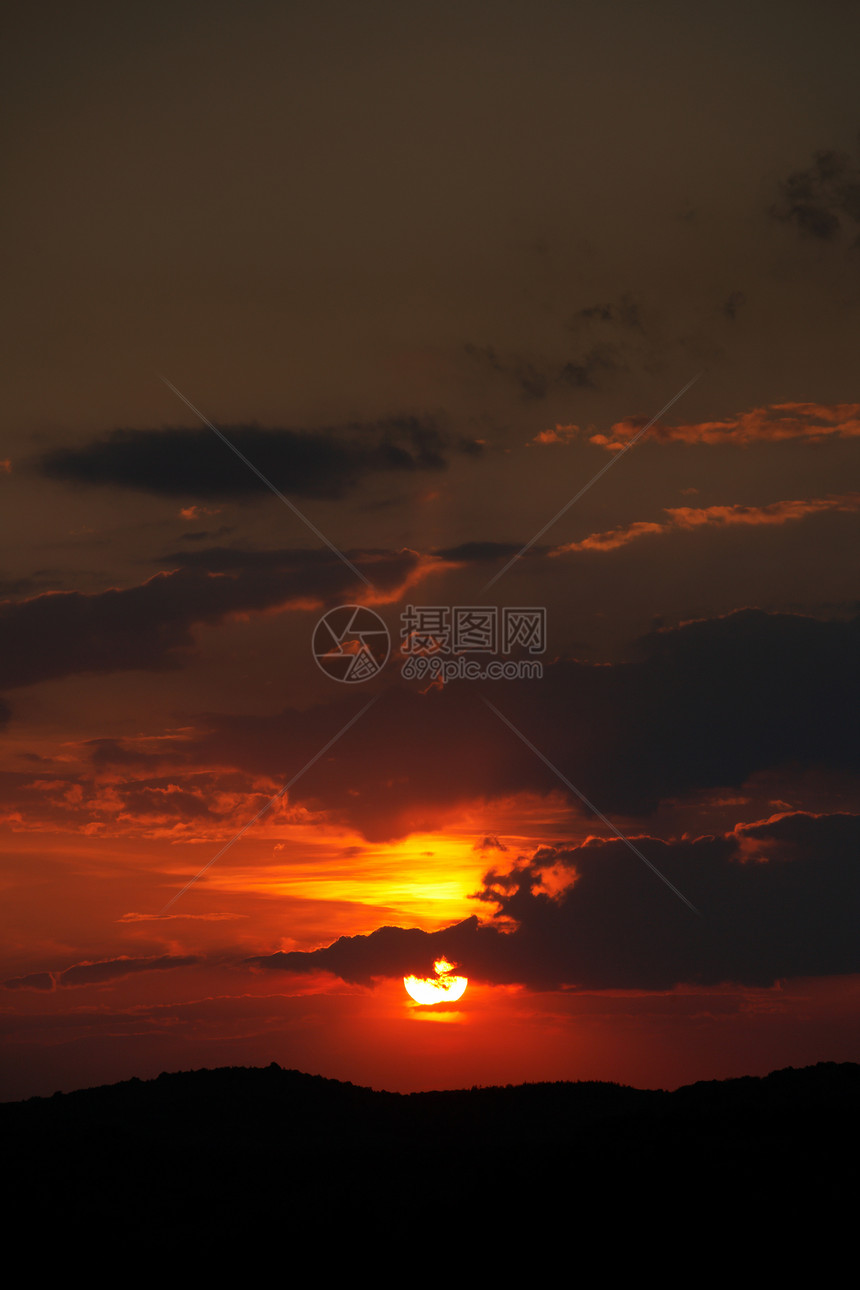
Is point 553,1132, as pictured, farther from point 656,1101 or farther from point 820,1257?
point 820,1257

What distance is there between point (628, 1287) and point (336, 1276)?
13.8 meters

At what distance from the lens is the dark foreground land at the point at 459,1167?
164 ft

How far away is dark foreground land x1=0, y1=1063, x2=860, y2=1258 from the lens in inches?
1966

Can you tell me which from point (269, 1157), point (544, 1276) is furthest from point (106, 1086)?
point (544, 1276)

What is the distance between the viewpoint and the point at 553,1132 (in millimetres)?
67562

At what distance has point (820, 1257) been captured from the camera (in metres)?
43.1

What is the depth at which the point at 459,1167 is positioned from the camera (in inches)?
2414

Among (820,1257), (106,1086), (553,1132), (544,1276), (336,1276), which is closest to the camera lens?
(820,1257)

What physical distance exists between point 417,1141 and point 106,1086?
2994 centimetres

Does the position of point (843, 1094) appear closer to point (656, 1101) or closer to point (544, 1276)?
point (656, 1101)

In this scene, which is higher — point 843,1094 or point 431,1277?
point 843,1094

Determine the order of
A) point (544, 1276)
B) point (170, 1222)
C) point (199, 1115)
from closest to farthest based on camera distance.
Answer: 1. point (544, 1276)
2. point (170, 1222)
3. point (199, 1115)

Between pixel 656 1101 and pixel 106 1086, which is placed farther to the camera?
pixel 106 1086

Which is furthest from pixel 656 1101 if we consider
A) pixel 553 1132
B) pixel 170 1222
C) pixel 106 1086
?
pixel 106 1086
